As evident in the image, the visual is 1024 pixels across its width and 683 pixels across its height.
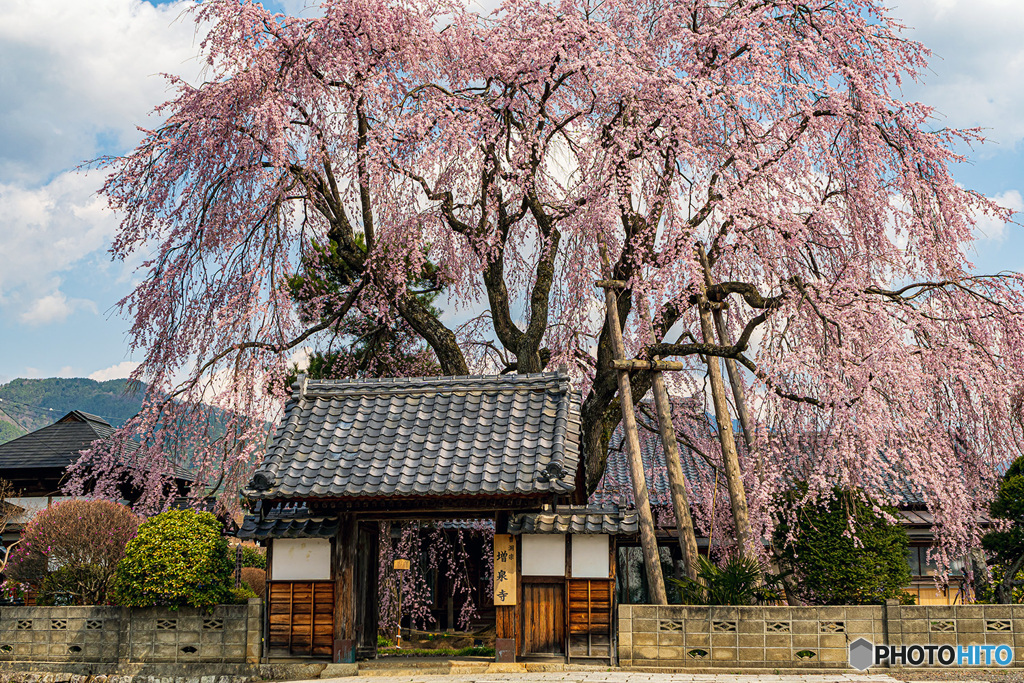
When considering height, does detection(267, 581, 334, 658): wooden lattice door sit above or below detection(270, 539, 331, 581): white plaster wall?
below

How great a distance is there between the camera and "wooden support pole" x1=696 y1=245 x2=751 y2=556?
1201 centimetres

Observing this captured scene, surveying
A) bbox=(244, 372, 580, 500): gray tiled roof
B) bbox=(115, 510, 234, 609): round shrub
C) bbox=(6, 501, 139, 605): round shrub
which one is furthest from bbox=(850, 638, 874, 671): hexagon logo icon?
bbox=(6, 501, 139, 605): round shrub

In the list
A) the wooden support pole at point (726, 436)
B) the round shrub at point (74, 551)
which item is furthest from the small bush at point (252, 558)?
the wooden support pole at point (726, 436)

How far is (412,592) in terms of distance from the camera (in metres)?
16.5

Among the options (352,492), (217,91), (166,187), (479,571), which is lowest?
(479,571)

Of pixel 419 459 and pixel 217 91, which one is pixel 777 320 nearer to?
pixel 419 459

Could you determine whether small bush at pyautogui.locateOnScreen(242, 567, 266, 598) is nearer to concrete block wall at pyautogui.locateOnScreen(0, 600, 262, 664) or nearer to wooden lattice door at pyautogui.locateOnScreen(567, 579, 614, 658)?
concrete block wall at pyautogui.locateOnScreen(0, 600, 262, 664)

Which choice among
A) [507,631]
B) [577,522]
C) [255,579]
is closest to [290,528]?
[507,631]

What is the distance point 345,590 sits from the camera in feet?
38.3

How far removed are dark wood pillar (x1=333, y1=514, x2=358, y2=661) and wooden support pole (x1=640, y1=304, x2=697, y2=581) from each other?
5.02 meters

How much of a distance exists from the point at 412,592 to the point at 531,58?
1061cm

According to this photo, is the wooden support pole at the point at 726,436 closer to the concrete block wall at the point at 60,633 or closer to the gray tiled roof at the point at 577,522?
the gray tiled roof at the point at 577,522

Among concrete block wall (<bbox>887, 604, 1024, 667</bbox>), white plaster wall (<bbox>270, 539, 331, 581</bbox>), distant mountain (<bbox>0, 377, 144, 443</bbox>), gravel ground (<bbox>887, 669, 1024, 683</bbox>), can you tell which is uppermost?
distant mountain (<bbox>0, 377, 144, 443</bbox>)

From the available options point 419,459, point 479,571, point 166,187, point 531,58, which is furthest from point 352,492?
point 479,571
